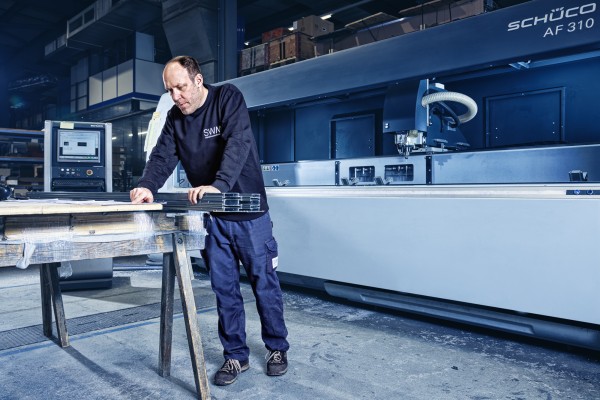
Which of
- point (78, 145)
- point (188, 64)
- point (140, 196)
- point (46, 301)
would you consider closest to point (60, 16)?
point (78, 145)

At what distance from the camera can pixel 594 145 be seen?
2326 mm

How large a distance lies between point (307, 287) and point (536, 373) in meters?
1.79

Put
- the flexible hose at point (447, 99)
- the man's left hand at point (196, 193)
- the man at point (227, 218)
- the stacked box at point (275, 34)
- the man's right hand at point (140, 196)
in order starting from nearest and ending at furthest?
1. the man's left hand at point (196, 193)
2. the man's right hand at point (140, 196)
3. the man at point (227, 218)
4. the flexible hose at point (447, 99)
5. the stacked box at point (275, 34)

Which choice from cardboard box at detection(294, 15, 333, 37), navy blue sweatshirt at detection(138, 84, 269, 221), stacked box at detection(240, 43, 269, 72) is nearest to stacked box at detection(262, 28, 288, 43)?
stacked box at detection(240, 43, 269, 72)

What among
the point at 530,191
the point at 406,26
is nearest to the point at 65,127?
the point at 406,26

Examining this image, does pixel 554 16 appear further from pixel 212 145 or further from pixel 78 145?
pixel 78 145

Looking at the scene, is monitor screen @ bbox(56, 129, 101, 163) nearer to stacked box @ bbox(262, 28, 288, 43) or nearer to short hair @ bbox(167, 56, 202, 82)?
stacked box @ bbox(262, 28, 288, 43)

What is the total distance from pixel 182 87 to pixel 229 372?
1178mm

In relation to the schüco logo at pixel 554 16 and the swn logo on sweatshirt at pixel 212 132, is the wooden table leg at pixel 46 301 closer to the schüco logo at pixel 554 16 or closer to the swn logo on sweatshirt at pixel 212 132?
the swn logo on sweatshirt at pixel 212 132

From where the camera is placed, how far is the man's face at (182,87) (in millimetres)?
1798

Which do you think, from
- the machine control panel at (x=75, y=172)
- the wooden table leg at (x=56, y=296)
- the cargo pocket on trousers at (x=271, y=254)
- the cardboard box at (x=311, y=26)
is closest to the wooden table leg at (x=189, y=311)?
the cargo pocket on trousers at (x=271, y=254)

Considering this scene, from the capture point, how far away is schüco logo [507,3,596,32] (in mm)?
1948

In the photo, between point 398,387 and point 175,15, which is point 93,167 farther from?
point 398,387

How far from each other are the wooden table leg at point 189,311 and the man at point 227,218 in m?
0.18
